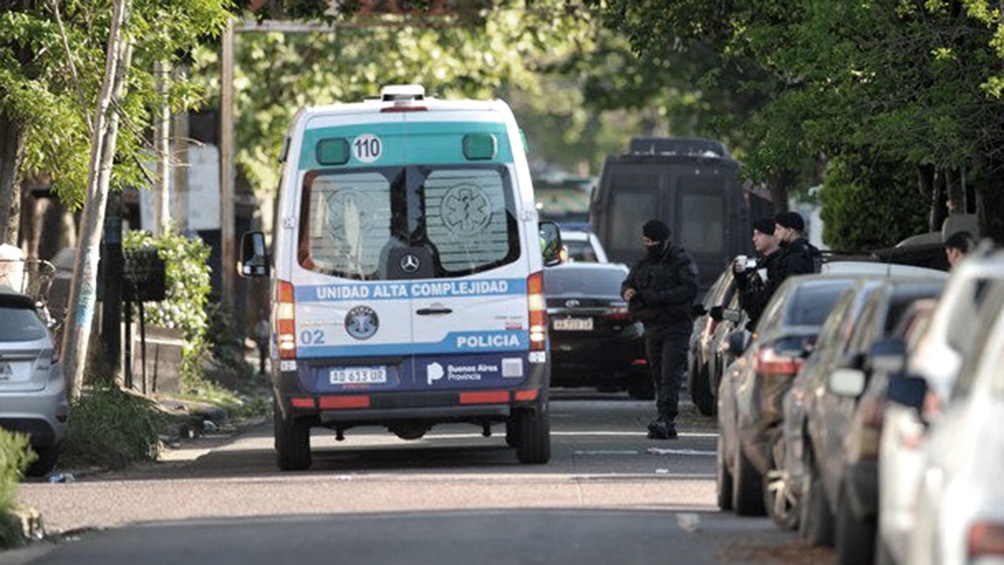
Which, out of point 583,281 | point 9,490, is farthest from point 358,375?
point 583,281

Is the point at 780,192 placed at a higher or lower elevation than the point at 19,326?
higher

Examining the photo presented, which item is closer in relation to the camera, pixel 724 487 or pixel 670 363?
pixel 724 487

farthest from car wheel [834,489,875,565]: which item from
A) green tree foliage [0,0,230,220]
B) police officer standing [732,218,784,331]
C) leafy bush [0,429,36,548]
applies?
green tree foliage [0,0,230,220]

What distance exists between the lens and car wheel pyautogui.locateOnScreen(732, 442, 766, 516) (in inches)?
635

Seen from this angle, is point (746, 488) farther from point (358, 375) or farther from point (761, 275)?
point (761, 275)

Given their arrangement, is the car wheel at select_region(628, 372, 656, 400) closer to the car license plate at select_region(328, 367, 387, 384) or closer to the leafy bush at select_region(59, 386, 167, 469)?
the leafy bush at select_region(59, 386, 167, 469)

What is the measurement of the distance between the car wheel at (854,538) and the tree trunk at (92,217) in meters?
12.2

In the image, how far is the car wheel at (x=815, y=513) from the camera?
1381cm

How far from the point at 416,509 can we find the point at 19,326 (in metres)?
4.79

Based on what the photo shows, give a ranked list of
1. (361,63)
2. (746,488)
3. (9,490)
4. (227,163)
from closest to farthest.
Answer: (9,490)
(746,488)
(227,163)
(361,63)

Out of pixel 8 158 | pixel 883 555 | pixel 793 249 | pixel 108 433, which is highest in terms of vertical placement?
pixel 8 158

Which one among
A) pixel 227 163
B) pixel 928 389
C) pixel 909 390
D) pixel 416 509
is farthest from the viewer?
pixel 227 163

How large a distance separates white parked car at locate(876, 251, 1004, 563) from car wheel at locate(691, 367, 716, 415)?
16.7 meters

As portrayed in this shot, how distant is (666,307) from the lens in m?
23.9
